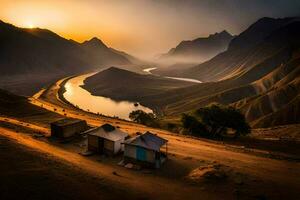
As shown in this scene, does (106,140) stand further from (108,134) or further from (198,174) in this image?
(198,174)

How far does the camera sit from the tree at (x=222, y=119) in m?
72.6

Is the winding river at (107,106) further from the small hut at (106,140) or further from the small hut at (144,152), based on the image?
the small hut at (144,152)

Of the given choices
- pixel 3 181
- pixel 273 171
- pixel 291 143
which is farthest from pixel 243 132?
pixel 3 181

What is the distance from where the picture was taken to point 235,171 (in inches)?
1586

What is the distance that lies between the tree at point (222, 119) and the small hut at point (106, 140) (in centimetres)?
3224

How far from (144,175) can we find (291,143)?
4255 centimetres

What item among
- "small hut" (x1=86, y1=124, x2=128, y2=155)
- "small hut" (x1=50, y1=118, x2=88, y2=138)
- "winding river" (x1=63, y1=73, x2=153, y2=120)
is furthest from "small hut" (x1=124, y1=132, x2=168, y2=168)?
"winding river" (x1=63, y1=73, x2=153, y2=120)

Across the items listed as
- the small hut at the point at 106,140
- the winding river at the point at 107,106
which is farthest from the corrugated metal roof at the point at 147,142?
the winding river at the point at 107,106

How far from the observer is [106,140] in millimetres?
45688

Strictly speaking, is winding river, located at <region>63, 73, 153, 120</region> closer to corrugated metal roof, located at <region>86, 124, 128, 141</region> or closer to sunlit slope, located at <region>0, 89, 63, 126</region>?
sunlit slope, located at <region>0, 89, 63, 126</region>

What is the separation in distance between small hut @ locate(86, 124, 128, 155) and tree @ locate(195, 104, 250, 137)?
106ft

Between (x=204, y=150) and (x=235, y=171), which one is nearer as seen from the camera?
(x=235, y=171)

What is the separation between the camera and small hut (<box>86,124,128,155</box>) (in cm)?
4525

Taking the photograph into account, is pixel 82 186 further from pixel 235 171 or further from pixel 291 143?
pixel 291 143
